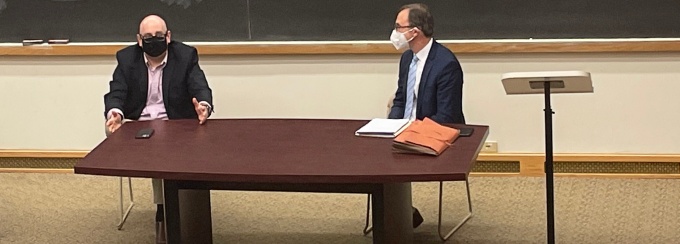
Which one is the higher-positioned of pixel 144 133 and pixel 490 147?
pixel 144 133

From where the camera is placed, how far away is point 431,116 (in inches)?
176

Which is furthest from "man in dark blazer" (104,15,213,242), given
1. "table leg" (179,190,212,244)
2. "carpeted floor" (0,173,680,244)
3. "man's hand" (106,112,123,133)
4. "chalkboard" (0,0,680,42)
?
"chalkboard" (0,0,680,42)

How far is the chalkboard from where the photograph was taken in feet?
17.5

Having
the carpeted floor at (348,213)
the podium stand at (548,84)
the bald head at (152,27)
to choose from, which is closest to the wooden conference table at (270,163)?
the podium stand at (548,84)

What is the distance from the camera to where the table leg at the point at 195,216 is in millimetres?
4172

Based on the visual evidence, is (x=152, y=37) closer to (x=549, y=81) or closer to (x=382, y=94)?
(x=382, y=94)

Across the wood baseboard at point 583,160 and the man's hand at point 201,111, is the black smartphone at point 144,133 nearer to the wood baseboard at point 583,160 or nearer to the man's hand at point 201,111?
the man's hand at point 201,111

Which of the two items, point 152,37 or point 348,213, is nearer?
point 152,37

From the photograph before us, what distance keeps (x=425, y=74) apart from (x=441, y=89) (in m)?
0.10

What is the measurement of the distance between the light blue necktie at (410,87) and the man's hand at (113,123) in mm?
1265

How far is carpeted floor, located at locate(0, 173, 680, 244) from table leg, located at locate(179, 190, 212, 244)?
1.14ft

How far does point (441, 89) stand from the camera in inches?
174

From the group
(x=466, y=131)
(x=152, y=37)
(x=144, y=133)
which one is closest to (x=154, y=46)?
(x=152, y=37)

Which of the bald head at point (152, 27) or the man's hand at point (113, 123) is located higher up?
the bald head at point (152, 27)
